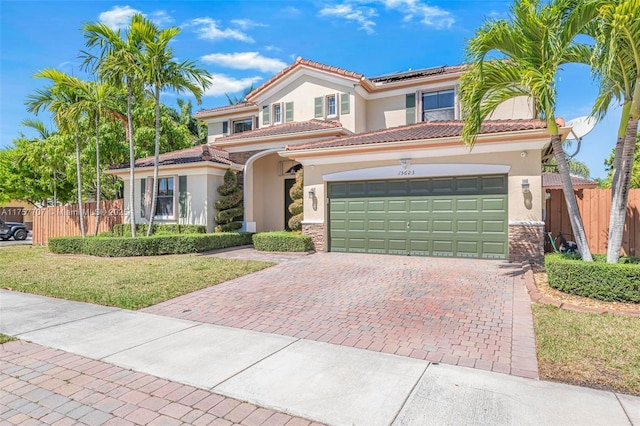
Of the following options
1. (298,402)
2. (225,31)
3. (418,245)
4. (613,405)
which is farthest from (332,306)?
(225,31)

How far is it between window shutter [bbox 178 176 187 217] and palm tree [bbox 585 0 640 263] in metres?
15.9

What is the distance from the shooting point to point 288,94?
19.4 meters

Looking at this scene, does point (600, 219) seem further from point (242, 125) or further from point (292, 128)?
point (242, 125)

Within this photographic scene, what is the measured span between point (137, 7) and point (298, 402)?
15383mm

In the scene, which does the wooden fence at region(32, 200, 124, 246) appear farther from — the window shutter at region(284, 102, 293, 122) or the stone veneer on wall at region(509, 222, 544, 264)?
the stone veneer on wall at region(509, 222, 544, 264)

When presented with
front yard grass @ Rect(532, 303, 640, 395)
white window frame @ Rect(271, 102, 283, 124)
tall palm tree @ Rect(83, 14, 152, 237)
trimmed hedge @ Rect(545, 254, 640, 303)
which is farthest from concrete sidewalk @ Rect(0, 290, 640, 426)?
white window frame @ Rect(271, 102, 283, 124)

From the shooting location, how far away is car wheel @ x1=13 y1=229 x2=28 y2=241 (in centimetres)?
2512

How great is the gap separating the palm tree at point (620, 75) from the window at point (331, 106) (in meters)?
→ 11.8

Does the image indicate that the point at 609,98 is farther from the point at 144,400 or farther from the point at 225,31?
the point at 225,31

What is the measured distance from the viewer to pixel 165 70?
14219 millimetres

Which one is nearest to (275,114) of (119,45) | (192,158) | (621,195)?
(192,158)

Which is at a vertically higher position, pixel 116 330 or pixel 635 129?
pixel 635 129

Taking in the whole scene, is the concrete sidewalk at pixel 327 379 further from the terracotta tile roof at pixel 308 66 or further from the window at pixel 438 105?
the window at pixel 438 105

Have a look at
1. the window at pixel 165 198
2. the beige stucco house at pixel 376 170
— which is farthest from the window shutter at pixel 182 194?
the window at pixel 165 198
